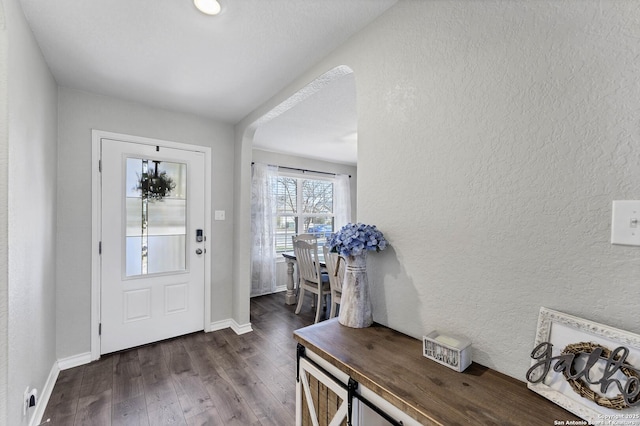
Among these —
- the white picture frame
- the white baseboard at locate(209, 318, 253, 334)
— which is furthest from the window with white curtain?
the white picture frame

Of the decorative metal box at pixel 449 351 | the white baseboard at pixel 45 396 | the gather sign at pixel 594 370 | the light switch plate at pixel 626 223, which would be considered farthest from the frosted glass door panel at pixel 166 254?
the light switch plate at pixel 626 223

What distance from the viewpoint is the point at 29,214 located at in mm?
1526

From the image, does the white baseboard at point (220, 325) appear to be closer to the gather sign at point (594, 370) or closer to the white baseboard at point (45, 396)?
the white baseboard at point (45, 396)

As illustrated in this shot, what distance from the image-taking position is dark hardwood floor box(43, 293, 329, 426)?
1708 mm

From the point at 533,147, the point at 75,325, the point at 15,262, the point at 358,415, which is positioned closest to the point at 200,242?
the point at 75,325

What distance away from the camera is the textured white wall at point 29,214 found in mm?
1256

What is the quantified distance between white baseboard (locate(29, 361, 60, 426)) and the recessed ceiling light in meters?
2.44

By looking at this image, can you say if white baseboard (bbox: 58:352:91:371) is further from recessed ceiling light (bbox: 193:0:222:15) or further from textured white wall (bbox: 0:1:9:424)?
recessed ceiling light (bbox: 193:0:222:15)

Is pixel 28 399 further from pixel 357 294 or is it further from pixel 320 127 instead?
pixel 320 127

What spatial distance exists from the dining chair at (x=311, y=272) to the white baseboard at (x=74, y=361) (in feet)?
6.81

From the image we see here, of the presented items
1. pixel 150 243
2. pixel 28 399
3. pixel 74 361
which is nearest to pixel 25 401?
pixel 28 399

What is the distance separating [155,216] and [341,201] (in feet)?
10.9

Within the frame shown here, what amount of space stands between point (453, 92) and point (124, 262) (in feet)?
9.35

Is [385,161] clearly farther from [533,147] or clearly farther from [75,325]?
[75,325]
